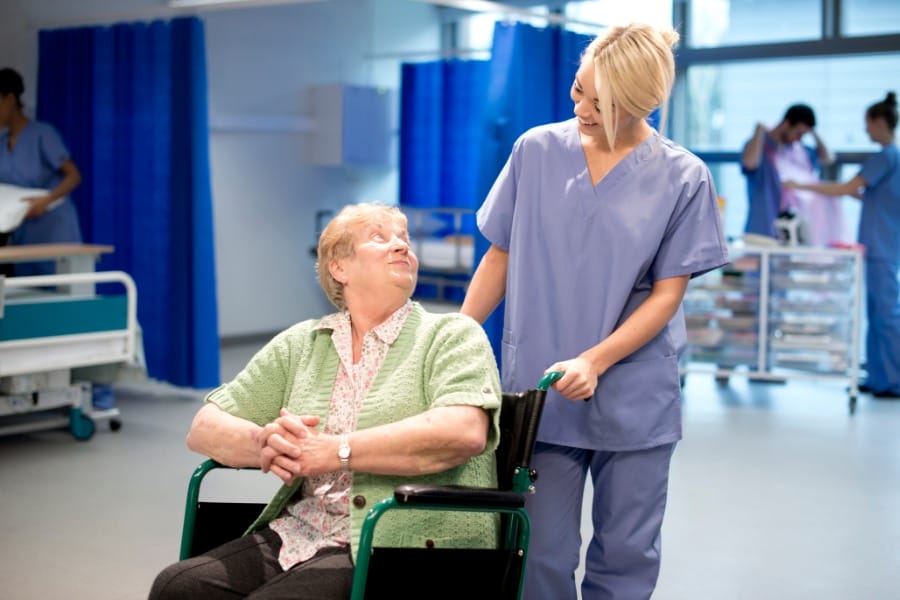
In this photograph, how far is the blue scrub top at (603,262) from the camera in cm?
209

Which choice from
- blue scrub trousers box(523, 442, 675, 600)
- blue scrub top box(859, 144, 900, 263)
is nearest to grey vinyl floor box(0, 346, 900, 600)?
blue scrub top box(859, 144, 900, 263)

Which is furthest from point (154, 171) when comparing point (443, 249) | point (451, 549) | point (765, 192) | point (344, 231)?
point (451, 549)

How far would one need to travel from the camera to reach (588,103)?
2035mm

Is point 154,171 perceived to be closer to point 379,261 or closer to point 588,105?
point 379,261

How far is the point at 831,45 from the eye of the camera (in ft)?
21.5

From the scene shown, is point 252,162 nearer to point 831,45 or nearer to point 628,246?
point 831,45

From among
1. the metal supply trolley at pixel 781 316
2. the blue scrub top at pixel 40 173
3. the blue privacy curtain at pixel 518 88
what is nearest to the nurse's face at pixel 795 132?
the metal supply trolley at pixel 781 316

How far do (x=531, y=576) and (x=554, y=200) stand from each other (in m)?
0.72

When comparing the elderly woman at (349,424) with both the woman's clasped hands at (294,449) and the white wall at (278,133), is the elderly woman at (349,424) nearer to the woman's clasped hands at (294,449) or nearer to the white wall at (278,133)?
the woman's clasped hands at (294,449)

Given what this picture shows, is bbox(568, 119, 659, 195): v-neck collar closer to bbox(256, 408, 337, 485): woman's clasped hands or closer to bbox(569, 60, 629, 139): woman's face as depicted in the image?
bbox(569, 60, 629, 139): woman's face

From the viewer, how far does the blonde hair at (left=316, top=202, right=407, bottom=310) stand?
2092 mm

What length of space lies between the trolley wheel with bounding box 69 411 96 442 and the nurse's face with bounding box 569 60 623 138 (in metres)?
3.20

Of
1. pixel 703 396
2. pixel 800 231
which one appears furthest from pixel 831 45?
pixel 703 396

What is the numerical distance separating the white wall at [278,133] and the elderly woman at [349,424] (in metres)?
5.04
